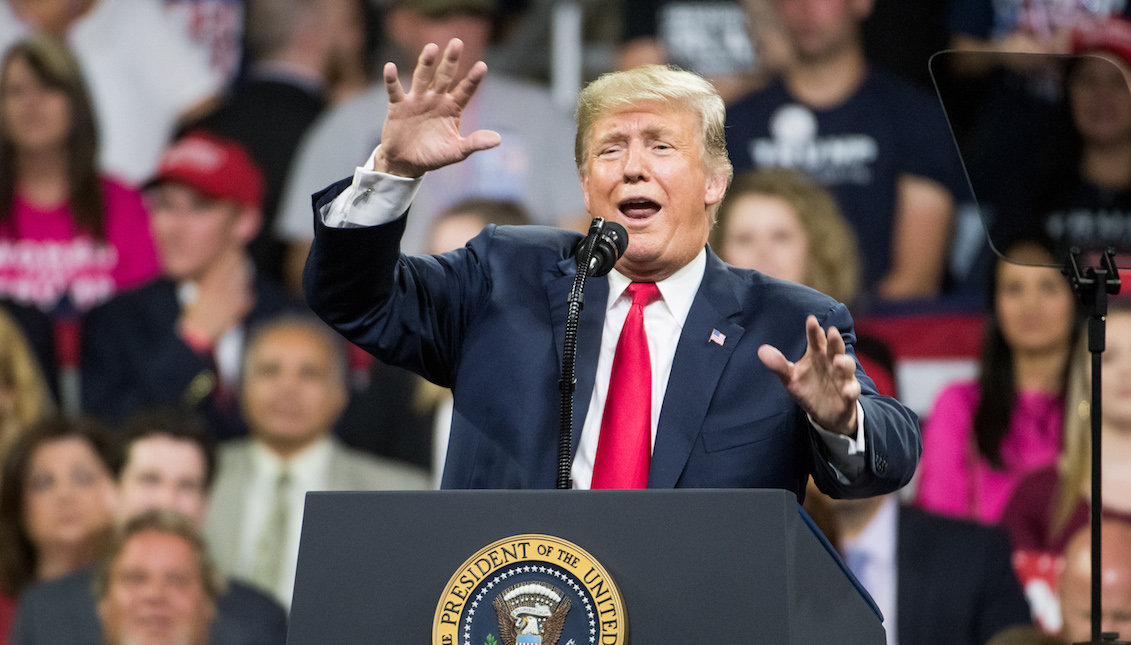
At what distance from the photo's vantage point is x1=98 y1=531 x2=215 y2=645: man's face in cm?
470

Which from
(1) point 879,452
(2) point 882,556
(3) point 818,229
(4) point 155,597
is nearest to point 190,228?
(4) point 155,597

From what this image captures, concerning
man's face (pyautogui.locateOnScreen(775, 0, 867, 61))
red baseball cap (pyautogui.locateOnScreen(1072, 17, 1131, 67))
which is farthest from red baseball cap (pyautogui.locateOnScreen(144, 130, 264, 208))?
red baseball cap (pyautogui.locateOnScreen(1072, 17, 1131, 67))

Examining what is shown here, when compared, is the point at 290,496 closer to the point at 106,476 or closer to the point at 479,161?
the point at 106,476

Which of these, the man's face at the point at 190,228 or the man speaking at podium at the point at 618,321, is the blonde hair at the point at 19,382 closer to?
the man's face at the point at 190,228

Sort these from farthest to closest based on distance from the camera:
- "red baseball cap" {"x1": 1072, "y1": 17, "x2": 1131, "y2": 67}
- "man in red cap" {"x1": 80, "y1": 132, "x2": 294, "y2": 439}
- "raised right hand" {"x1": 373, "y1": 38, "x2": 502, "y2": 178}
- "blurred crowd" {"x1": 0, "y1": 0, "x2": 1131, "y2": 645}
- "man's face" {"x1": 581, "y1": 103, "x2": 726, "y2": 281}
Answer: "man in red cap" {"x1": 80, "y1": 132, "x2": 294, "y2": 439}
"blurred crowd" {"x1": 0, "y1": 0, "x2": 1131, "y2": 645}
"red baseball cap" {"x1": 1072, "y1": 17, "x2": 1131, "y2": 67}
"man's face" {"x1": 581, "y1": 103, "x2": 726, "y2": 281}
"raised right hand" {"x1": 373, "y1": 38, "x2": 502, "y2": 178}

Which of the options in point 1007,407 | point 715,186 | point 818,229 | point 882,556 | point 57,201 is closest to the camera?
point 715,186

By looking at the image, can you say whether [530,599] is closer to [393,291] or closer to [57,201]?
[393,291]

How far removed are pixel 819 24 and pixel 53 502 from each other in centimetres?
377

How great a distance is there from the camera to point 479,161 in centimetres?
531

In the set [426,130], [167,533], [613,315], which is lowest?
[167,533]

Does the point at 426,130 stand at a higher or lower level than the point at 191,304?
lower

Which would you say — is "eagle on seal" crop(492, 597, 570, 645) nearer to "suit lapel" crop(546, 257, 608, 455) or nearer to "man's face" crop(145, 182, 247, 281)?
"suit lapel" crop(546, 257, 608, 455)

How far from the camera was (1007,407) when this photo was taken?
4750 mm

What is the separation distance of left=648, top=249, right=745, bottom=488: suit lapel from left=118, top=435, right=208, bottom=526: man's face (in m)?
3.54
